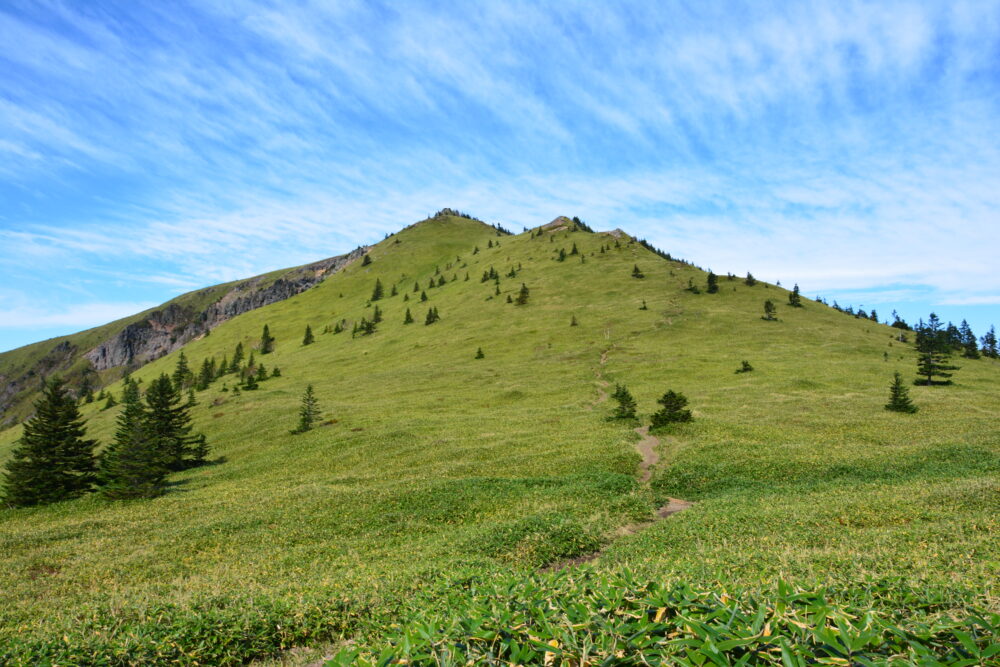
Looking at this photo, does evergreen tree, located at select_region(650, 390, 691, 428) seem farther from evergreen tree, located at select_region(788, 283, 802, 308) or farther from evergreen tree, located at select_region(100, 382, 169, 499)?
evergreen tree, located at select_region(788, 283, 802, 308)

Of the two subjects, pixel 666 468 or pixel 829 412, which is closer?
pixel 666 468

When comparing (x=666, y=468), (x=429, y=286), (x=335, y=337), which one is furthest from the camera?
(x=429, y=286)

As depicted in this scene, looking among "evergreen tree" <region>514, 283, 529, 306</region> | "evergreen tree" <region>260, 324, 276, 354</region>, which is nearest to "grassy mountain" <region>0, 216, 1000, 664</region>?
"evergreen tree" <region>514, 283, 529, 306</region>

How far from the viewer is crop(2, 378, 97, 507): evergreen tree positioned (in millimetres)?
33875

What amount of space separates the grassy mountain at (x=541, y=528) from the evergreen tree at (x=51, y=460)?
108 inches

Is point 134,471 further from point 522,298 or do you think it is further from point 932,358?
point 522,298

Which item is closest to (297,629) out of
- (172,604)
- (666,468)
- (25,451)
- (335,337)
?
(172,604)

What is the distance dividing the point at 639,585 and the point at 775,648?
259cm

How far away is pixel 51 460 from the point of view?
3534 centimetres

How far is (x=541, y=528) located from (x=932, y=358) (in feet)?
243

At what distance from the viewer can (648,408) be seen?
2108 inches

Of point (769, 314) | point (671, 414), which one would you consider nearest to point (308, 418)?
point (671, 414)

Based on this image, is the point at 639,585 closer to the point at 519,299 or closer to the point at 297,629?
the point at 297,629

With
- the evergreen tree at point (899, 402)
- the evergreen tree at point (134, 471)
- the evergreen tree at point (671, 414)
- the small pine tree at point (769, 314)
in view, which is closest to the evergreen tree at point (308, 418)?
the evergreen tree at point (134, 471)
